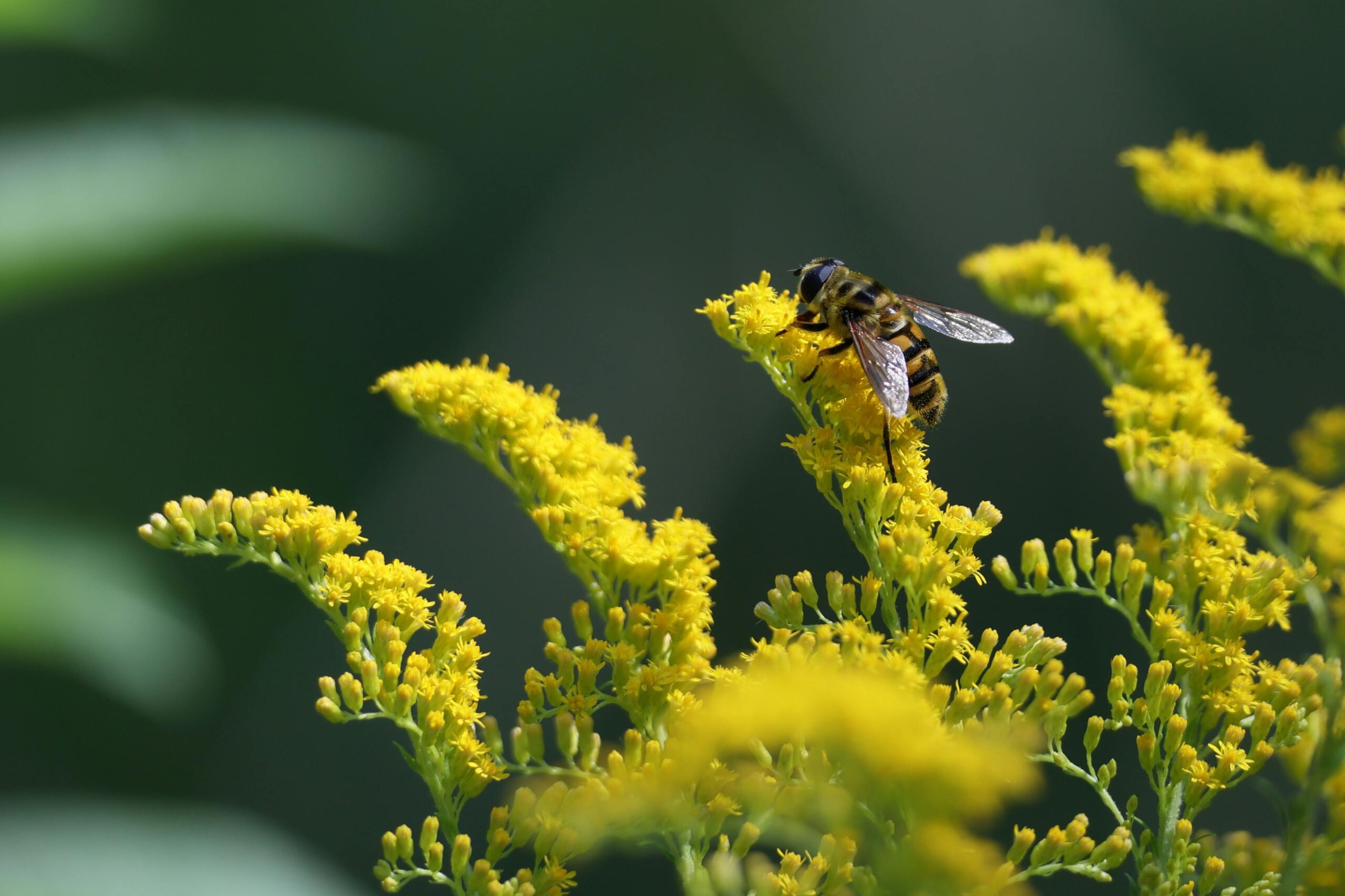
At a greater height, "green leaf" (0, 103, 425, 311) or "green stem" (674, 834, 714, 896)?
"green leaf" (0, 103, 425, 311)

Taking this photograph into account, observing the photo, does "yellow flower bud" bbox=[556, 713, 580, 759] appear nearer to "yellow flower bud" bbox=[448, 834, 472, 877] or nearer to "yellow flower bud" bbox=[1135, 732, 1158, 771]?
"yellow flower bud" bbox=[448, 834, 472, 877]

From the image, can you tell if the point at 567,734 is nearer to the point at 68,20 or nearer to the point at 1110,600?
the point at 1110,600

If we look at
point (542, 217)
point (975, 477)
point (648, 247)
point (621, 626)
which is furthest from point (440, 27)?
point (621, 626)

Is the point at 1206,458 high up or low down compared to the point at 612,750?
up

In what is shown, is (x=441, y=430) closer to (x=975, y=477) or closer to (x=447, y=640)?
(x=447, y=640)

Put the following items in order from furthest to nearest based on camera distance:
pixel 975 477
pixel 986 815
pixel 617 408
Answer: pixel 617 408, pixel 975 477, pixel 986 815

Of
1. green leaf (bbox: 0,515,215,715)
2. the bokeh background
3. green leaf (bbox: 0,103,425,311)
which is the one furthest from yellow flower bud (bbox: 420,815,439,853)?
the bokeh background

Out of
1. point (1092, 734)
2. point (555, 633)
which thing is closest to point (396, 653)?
point (555, 633)
